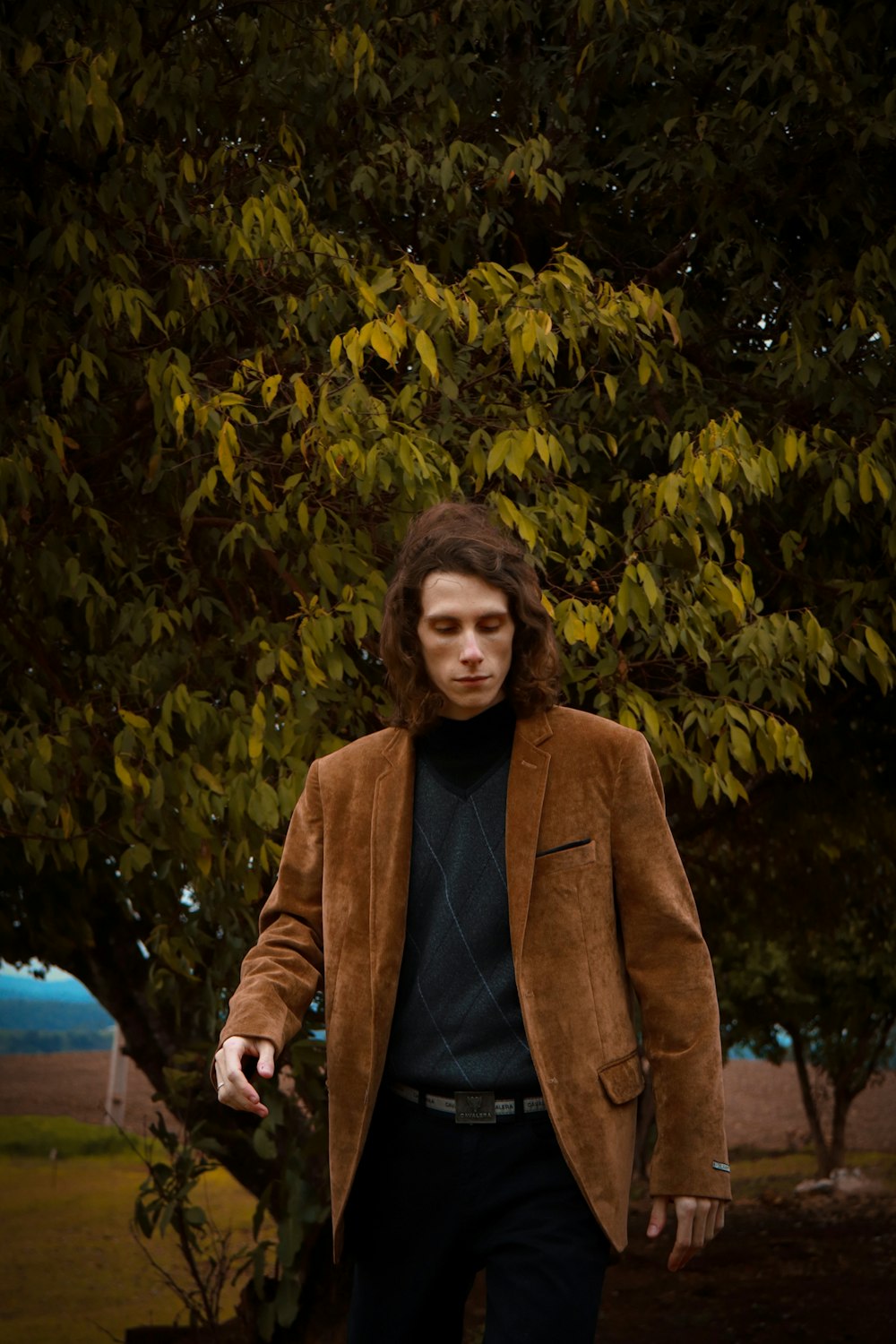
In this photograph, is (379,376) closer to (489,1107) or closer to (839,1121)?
(489,1107)

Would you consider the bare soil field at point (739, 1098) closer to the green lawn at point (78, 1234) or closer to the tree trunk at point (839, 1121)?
the green lawn at point (78, 1234)

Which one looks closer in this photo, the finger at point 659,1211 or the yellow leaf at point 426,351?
the finger at point 659,1211

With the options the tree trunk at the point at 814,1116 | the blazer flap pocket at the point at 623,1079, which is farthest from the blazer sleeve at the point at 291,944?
the tree trunk at the point at 814,1116

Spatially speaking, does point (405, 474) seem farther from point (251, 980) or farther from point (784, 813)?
point (784, 813)

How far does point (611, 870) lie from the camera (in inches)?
99.7

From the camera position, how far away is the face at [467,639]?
8.44 ft

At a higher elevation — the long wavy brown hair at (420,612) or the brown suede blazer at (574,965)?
the long wavy brown hair at (420,612)

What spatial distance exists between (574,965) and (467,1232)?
490mm

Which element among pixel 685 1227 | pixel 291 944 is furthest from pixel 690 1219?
pixel 291 944

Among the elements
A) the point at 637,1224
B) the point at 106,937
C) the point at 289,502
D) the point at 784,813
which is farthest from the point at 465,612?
the point at 637,1224

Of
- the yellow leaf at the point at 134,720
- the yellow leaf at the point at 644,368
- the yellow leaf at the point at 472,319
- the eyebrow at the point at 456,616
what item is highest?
the yellow leaf at the point at 644,368

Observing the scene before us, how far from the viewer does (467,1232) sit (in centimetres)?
248

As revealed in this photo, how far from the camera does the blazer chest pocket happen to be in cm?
249

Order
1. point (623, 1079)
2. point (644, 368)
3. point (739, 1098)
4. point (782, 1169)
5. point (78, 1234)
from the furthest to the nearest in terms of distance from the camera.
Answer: point (739, 1098) → point (782, 1169) → point (78, 1234) → point (644, 368) → point (623, 1079)
